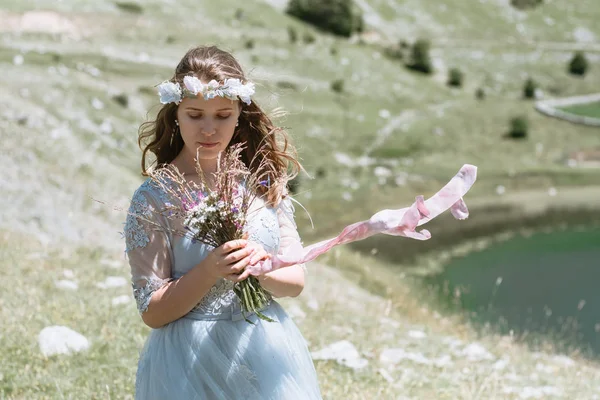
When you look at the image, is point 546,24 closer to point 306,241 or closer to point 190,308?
point 306,241

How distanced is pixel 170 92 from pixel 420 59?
45.1 metres

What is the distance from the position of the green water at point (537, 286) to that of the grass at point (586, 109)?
21.5 meters

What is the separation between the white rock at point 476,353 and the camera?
9609mm

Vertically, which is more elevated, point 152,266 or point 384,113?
point 152,266

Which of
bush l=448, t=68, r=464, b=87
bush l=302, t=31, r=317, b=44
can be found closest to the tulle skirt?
bush l=302, t=31, r=317, b=44

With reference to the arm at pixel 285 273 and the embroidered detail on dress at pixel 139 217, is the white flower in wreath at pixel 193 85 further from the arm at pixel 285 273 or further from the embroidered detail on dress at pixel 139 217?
the arm at pixel 285 273

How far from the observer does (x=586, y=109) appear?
46469 millimetres

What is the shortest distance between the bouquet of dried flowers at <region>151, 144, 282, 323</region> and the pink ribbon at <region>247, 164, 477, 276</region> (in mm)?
201

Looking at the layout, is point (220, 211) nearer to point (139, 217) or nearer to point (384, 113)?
point (139, 217)

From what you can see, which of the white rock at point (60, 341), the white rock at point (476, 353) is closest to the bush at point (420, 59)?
the white rock at point (476, 353)

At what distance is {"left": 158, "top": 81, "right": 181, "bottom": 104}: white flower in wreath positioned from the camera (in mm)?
4438

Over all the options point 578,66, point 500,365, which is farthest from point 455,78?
point 500,365

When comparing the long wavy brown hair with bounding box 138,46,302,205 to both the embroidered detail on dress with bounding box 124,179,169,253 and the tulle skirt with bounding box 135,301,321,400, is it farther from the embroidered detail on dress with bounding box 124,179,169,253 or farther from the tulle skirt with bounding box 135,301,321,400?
the tulle skirt with bounding box 135,301,321,400

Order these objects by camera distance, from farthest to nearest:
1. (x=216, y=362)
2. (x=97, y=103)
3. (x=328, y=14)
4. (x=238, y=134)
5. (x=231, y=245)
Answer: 1. (x=328, y=14)
2. (x=97, y=103)
3. (x=238, y=134)
4. (x=216, y=362)
5. (x=231, y=245)
